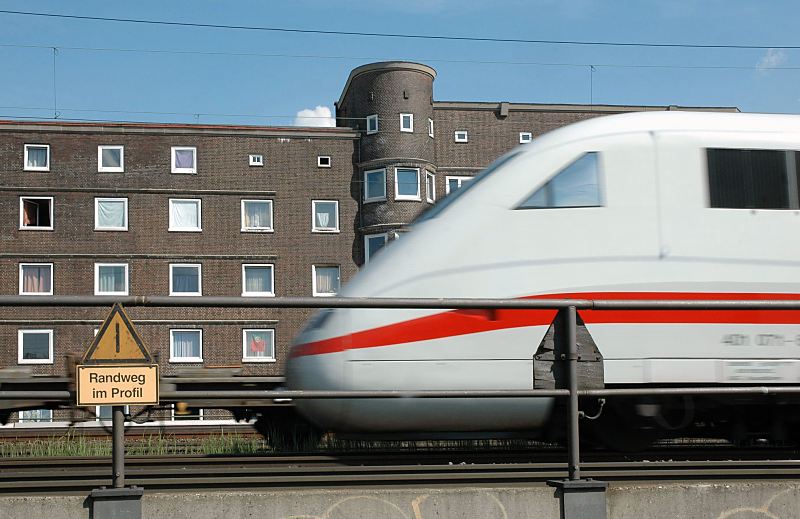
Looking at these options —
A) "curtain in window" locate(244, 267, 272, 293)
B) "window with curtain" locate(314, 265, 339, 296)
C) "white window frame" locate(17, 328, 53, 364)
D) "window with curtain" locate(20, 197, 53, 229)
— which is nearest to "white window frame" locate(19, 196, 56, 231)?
"window with curtain" locate(20, 197, 53, 229)

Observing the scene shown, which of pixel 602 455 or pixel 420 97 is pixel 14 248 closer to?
pixel 420 97

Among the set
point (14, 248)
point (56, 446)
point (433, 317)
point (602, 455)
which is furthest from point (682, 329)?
point (14, 248)

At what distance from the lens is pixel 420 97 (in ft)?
140

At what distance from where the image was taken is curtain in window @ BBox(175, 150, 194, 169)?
41094mm

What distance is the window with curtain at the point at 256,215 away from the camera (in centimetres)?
4116

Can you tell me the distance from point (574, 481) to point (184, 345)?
120 ft

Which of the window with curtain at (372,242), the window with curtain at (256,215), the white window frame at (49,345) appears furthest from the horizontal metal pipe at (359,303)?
the window with curtain at (256,215)

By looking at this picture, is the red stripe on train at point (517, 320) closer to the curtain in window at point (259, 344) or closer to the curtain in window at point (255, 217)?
the curtain in window at point (259, 344)

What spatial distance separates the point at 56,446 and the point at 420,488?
4977 mm

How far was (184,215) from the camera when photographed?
4075 centimetres

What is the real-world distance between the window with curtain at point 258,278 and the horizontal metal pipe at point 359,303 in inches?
1444

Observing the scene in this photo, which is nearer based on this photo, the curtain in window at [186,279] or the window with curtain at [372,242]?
the curtain in window at [186,279]

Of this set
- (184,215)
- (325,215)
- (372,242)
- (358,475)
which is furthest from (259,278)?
(358,475)

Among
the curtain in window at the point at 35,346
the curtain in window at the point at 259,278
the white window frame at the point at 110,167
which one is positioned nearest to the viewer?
the curtain in window at the point at 35,346
